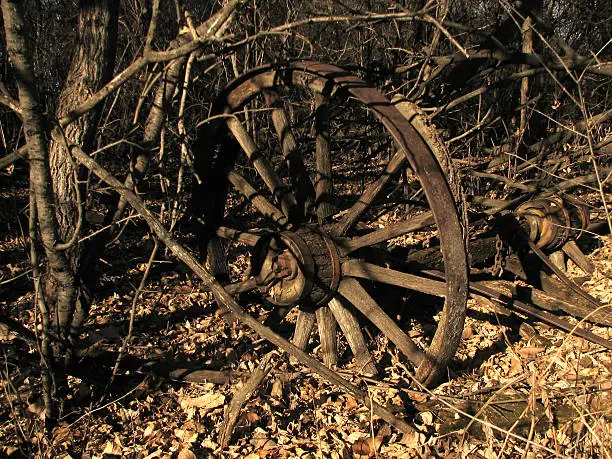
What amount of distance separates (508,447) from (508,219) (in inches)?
82.5

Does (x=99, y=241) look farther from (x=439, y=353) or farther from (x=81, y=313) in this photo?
(x=439, y=353)

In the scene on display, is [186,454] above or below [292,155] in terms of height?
below

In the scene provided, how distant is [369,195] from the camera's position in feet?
11.8

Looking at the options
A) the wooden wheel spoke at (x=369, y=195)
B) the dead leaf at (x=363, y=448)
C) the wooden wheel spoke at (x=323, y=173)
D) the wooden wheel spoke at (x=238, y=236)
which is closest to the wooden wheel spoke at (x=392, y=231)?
the wooden wheel spoke at (x=369, y=195)

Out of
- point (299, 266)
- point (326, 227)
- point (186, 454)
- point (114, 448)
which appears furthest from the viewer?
point (326, 227)

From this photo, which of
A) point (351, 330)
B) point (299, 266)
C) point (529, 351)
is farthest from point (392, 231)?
point (529, 351)

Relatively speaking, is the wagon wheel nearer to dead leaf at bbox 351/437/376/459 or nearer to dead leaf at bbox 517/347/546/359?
dead leaf at bbox 351/437/376/459

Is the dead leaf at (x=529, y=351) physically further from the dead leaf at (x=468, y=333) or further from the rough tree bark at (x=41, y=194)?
the rough tree bark at (x=41, y=194)

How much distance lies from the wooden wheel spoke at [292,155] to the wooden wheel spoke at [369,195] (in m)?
0.36

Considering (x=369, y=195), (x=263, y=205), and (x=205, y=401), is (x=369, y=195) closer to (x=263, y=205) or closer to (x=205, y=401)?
(x=263, y=205)

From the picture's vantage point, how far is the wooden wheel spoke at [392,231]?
11.0 feet

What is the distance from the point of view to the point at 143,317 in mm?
4742

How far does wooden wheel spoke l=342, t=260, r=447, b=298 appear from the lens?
3318 mm

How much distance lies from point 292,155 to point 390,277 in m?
1.04
